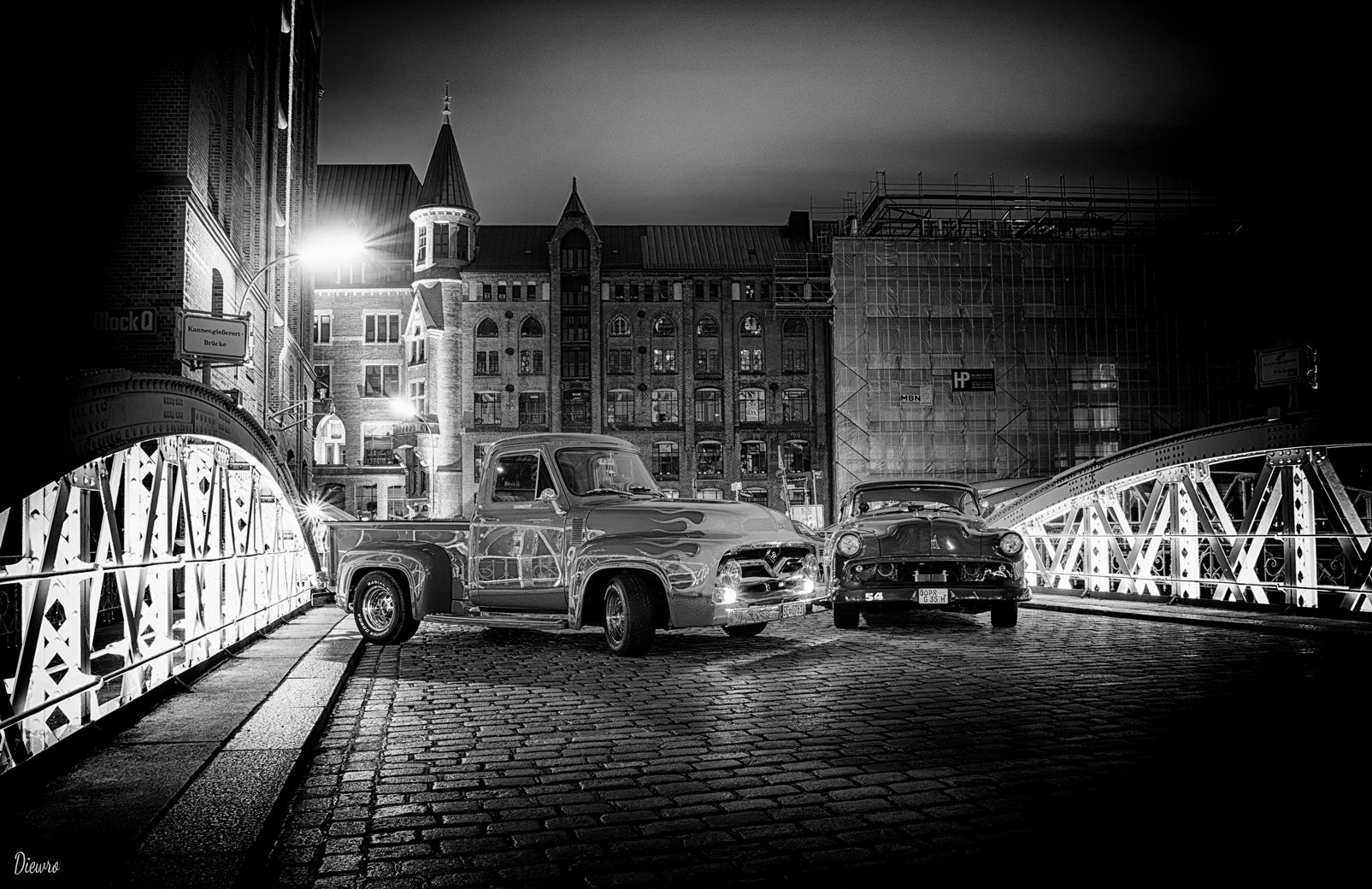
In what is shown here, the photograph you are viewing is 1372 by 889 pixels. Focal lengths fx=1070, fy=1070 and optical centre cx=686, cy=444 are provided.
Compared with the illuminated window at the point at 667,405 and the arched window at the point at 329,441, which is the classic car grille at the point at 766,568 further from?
the illuminated window at the point at 667,405

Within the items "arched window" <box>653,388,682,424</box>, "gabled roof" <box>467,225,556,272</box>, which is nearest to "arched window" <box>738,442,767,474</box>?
"arched window" <box>653,388,682,424</box>

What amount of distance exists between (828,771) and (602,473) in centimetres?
640

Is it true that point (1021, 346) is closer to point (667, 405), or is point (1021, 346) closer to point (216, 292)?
point (667, 405)

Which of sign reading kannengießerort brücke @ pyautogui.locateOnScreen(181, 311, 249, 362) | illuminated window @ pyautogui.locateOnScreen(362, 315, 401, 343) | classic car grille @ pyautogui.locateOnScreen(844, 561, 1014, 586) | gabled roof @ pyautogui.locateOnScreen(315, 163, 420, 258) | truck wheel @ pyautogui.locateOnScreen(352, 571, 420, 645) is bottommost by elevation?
truck wheel @ pyautogui.locateOnScreen(352, 571, 420, 645)

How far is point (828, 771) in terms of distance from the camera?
542 cm

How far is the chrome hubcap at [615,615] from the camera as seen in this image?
10.2 meters

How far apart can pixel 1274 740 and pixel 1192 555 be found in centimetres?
1058

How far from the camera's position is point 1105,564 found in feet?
61.4

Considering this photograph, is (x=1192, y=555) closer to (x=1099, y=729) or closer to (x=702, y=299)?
(x=1099, y=729)

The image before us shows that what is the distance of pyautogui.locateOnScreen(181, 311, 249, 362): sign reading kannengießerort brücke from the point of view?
17031mm

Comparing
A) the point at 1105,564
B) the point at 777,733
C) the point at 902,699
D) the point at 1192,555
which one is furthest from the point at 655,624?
the point at 1105,564

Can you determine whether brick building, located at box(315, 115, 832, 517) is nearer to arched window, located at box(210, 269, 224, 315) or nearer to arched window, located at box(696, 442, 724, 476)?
arched window, located at box(696, 442, 724, 476)

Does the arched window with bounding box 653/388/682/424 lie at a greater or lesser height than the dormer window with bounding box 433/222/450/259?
lesser

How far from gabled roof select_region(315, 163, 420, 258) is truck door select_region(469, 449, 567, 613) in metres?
58.6
